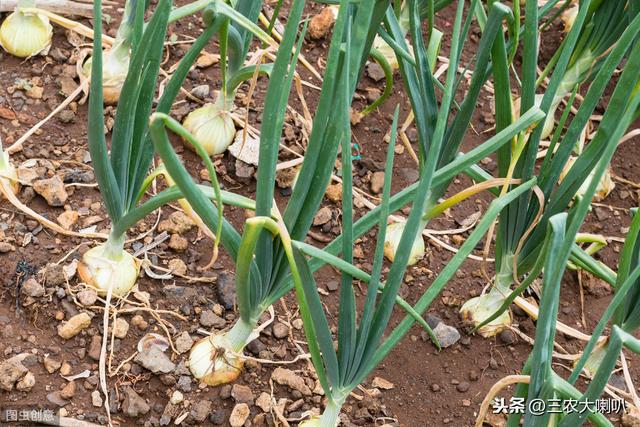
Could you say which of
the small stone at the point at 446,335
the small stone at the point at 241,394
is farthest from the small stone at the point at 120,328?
the small stone at the point at 446,335

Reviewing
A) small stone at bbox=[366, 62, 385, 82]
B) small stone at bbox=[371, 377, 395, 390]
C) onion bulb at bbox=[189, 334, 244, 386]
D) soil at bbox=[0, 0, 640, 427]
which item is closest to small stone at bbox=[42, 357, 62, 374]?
soil at bbox=[0, 0, 640, 427]

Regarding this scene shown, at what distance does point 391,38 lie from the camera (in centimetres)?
167

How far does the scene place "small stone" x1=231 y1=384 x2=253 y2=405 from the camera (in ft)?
5.37

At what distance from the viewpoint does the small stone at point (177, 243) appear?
1836 mm

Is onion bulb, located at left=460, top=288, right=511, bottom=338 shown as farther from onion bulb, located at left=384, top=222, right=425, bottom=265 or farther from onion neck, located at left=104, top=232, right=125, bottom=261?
onion neck, located at left=104, top=232, right=125, bottom=261

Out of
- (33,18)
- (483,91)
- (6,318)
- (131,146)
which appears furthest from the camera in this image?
(483,91)

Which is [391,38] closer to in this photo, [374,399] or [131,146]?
[131,146]

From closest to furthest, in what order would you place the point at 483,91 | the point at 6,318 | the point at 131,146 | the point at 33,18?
1. the point at 131,146
2. the point at 6,318
3. the point at 33,18
4. the point at 483,91

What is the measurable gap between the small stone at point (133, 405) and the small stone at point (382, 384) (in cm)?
42

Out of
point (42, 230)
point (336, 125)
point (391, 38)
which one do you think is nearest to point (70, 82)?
point (42, 230)

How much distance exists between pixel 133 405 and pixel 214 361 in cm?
16

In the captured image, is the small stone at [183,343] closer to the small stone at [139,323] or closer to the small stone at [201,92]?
the small stone at [139,323]

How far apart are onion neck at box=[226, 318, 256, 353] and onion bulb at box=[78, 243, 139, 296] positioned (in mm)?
234

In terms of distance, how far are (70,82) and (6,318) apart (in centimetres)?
64
